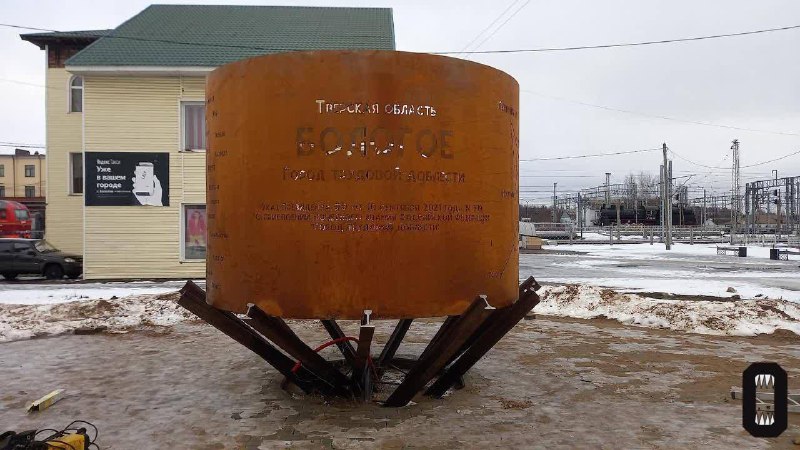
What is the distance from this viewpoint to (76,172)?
22.3m

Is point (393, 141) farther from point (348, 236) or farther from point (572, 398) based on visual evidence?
point (572, 398)

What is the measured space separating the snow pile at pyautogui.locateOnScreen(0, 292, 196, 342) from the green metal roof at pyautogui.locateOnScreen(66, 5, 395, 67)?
905 centimetres

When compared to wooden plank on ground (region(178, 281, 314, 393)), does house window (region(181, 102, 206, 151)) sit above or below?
above

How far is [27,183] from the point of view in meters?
81.7

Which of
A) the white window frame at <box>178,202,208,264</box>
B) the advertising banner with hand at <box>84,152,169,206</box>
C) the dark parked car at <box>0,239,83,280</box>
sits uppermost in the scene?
the advertising banner with hand at <box>84,152,169,206</box>

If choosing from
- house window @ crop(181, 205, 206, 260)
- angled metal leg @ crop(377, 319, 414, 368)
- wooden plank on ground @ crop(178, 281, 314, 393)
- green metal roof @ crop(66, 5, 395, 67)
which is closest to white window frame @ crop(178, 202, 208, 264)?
house window @ crop(181, 205, 206, 260)

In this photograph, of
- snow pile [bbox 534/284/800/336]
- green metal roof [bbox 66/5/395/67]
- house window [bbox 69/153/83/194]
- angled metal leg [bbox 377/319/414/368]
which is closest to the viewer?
angled metal leg [bbox 377/319/414/368]

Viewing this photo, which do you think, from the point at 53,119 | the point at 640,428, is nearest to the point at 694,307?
the point at 640,428

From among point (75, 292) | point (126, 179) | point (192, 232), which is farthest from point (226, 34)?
point (75, 292)

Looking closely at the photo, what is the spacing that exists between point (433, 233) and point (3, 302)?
12345 mm

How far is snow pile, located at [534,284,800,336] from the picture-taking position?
10164 millimetres

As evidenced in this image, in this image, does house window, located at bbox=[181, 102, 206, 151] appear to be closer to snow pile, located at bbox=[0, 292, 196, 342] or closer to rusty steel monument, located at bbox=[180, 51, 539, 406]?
snow pile, located at bbox=[0, 292, 196, 342]

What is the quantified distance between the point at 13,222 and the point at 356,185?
38326 mm

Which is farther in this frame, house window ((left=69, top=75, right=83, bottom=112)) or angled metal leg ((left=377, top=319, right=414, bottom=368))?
house window ((left=69, top=75, right=83, bottom=112))
